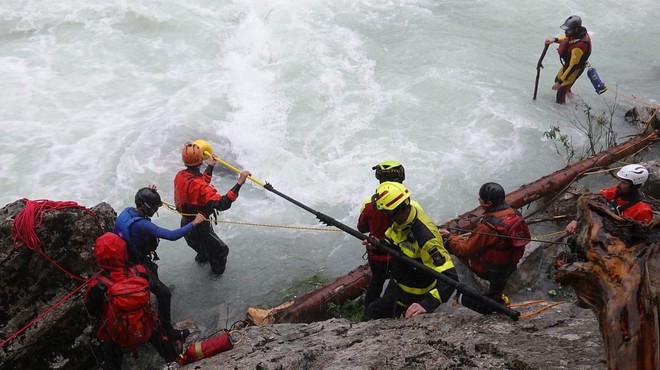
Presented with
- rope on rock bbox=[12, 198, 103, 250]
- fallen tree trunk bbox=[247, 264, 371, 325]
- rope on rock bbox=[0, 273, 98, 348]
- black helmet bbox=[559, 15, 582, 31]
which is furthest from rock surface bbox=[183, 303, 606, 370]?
black helmet bbox=[559, 15, 582, 31]

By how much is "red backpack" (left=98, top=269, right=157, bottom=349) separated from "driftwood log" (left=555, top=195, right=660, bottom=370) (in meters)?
3.48

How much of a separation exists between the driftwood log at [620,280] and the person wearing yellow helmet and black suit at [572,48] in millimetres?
8817

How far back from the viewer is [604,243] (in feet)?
10.0

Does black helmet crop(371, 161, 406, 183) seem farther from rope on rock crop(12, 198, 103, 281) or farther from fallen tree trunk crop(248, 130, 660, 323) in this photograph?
rope on rock crop(12, 198, 103, 281)

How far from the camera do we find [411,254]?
15.5ft

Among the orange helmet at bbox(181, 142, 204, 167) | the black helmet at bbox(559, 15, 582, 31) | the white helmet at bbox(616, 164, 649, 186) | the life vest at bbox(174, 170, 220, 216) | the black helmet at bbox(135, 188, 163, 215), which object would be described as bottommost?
the life vest at bbox(174, 170, 220, 216)

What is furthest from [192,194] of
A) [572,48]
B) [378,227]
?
[572,48]

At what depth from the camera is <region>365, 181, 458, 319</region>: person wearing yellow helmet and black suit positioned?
4446mm

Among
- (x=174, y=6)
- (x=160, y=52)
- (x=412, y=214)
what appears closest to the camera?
(x=412, y=214)

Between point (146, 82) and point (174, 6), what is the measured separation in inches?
180

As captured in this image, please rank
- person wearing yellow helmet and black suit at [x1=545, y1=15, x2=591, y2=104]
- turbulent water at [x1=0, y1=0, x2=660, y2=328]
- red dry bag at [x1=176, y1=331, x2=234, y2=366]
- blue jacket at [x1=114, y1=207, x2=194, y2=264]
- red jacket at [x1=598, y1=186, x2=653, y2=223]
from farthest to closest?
person wearing yellow helmet and black suit at [x1=545, y1=15, x2=591, y2=104], turbulent water at [x1=0, y1=0, x2=660, y2=328], blue jacket at [x1=114, y1=207, x2=194, y2=264], red jacket at [x1=598, y1=186, x2=653, y2=223], red dry bag at [x1=176, y1=331, x2=234, y2=366]

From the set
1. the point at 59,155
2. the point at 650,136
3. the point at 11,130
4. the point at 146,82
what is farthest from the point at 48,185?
the point at 650,136

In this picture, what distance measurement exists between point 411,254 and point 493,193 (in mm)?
995

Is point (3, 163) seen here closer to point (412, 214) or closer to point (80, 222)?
point (80, 222)
